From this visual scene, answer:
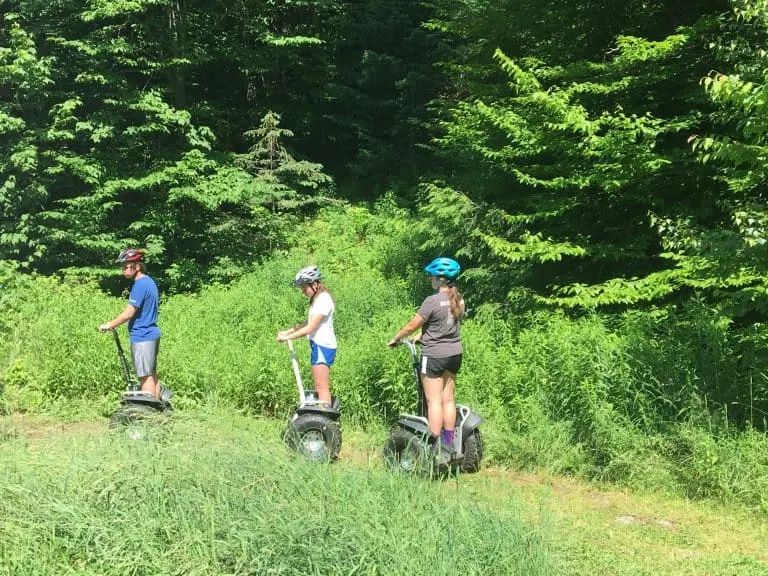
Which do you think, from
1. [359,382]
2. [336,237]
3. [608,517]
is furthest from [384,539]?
[336,237]

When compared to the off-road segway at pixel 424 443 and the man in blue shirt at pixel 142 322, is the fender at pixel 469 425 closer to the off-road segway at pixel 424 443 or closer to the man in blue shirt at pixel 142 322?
the off-road segway at pixel 424 443

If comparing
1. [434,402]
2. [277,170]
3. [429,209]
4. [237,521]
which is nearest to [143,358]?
[434,402]

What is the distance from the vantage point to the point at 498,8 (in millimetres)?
10891

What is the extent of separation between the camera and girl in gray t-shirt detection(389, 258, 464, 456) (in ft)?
19.1

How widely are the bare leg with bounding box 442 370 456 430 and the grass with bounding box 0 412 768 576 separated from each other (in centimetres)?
100

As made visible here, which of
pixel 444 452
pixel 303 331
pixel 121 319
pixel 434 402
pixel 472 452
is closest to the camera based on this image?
pixel 444 452

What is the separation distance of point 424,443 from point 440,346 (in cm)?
84

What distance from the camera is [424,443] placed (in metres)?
5.54

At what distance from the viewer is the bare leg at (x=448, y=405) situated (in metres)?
5.86

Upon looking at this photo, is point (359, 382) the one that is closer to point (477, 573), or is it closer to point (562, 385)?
point (562, 385)

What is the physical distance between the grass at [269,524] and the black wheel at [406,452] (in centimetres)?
38

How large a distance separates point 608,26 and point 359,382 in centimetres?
657

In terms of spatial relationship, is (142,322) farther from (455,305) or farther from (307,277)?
(455,305)

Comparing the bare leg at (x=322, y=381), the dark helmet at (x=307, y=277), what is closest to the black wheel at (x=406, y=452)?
the bare leg at (x=322, y=381)
